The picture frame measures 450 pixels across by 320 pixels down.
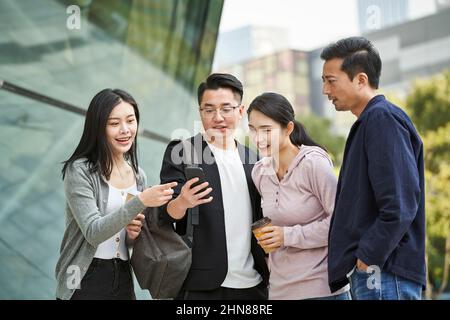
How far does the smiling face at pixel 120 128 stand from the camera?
3.06 meters

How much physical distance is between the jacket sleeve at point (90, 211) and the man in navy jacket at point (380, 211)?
0.90m

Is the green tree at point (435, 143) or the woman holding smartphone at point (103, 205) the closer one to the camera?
the woman holding smartphone at point (103, 205)

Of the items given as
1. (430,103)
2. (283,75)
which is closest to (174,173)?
(430,103)

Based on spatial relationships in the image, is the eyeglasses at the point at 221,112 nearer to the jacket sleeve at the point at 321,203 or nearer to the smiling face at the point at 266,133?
the smiling face at the point at 266,133

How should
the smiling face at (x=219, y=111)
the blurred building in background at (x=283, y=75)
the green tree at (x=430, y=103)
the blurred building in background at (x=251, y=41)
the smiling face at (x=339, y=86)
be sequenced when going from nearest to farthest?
1. the smiling face at (x=339, y=86)
2. the smiling face at (x=219, y=111)
3. the green tree at (x=430, y=103)
4. the blurred building in background at (x=283, y=75)
5. the blurred building in background at (x=251, y=41)

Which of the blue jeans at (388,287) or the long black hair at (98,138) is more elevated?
the long black hair at (98,138)

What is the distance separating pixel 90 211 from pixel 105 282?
0.34 metres

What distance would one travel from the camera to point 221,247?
3.05 m

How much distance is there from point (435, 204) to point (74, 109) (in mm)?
12770

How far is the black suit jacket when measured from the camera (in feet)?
9.93

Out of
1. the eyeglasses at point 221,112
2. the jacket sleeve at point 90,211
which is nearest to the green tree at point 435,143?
the eyeglasses at point 221,112

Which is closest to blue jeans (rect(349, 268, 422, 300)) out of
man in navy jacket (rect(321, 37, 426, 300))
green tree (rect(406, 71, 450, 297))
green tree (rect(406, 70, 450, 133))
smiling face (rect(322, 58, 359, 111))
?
man in navy jacket (rect(321, 37, 426, 300))

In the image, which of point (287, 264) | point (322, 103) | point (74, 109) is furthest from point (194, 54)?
point (322, 103)

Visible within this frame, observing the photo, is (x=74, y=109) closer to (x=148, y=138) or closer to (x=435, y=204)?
(x=148, y=138)
